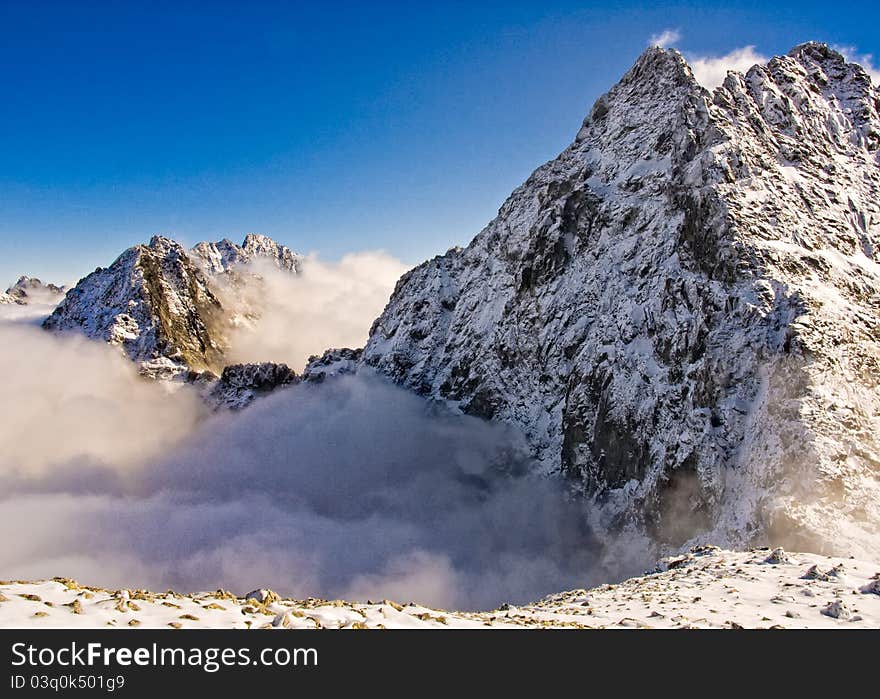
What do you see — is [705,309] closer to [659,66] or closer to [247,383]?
[659,66]

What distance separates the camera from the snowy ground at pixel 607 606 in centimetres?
1043

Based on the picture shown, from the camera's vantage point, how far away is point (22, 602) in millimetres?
10406

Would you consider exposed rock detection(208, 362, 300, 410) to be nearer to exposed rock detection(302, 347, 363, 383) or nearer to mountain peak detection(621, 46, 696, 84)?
exposed rock detection(302, 347, 363, 383)

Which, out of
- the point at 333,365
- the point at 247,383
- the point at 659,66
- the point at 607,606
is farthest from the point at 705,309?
the point at 247,383

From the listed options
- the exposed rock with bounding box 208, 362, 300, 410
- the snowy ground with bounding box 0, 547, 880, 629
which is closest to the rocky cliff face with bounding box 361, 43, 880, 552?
the snowy ground with bounding box 0, 547, 880, 629

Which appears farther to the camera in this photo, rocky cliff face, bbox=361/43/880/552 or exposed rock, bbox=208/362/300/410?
exposed rock, bbox=208/362/300/410

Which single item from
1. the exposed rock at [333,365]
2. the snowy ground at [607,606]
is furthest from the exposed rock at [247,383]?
the snowy ground at [607,606]

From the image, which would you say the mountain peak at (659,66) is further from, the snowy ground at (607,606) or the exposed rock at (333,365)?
the exposed rock at (333,365)

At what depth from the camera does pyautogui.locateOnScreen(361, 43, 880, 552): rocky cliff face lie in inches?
1743

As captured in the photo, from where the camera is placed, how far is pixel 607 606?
19047mm

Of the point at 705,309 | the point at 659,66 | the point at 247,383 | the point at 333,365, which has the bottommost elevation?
the point at 705,309

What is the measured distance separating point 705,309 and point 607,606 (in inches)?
Answer: 1844

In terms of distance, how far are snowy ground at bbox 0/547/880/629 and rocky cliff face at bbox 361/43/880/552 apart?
2164 cm

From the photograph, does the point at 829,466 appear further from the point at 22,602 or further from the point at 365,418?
the point at 365,418
